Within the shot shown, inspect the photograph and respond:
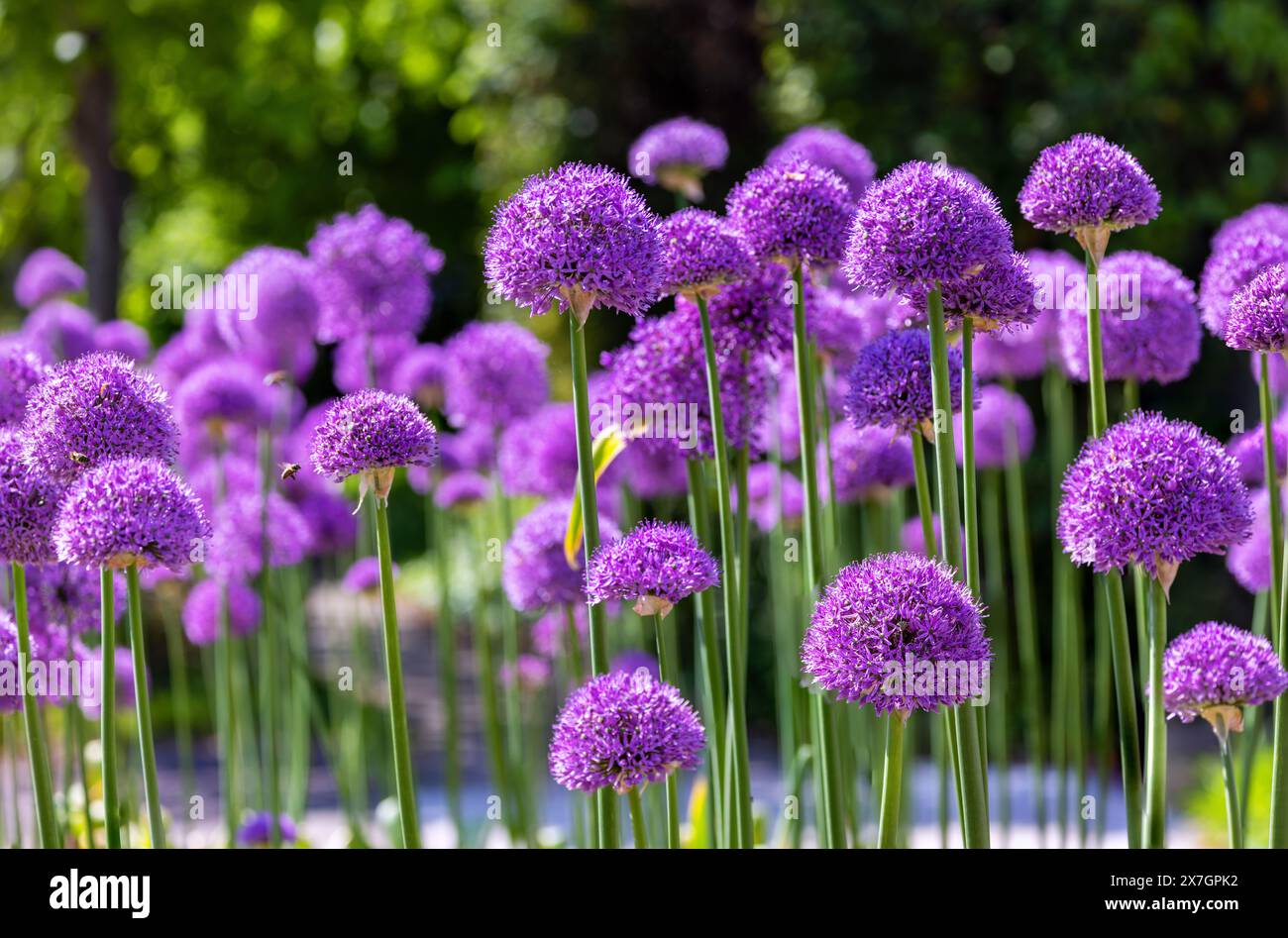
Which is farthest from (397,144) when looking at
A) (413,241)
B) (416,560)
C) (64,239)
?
(413,241)

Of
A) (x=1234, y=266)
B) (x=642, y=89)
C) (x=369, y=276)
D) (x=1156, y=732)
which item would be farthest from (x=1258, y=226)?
(x=642, y=89)

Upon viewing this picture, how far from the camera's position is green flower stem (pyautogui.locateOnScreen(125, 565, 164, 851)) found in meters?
1.84

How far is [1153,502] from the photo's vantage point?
1.80m

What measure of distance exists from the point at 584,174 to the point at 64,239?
12511 mm

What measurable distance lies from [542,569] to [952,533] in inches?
51.1

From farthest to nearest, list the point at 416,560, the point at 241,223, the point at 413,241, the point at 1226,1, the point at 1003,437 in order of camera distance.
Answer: the point at 416,560
the point at 241,223
the point at 1226,1
the point at 1003,437
the point at 413,241

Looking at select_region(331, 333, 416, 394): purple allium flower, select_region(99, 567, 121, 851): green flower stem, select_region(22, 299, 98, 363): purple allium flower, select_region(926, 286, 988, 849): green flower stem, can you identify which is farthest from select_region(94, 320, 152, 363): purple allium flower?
select_region(926, 286, 988, 849): green flower stem

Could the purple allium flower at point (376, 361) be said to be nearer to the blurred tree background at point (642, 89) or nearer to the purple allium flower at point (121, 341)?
the purple allium flower at point (121, 341)

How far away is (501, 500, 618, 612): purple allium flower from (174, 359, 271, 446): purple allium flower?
1.36 metres

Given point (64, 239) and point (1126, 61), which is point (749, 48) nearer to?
point (1126, 61)

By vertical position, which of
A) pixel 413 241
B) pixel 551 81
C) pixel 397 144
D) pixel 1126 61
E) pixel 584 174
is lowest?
pixel 584 174

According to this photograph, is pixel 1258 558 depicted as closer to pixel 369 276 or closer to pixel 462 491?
pixel 369 276

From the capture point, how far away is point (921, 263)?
191 cm

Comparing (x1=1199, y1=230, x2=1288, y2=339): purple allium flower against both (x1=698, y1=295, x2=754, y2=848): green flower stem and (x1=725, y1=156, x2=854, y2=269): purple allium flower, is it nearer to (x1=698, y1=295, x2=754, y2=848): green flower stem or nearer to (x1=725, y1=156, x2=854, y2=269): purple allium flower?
(x1=725, y1=156, x2=854, y2=269): purple allium flower
